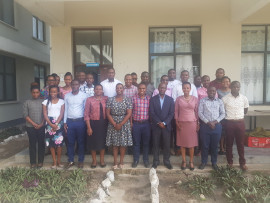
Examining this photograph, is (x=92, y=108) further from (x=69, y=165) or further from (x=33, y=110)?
(x=69, y=165)

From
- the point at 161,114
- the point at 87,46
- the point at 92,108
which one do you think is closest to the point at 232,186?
the point at 161,114

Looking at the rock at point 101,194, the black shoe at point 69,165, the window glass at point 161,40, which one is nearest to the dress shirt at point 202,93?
the window glass at point 161,40

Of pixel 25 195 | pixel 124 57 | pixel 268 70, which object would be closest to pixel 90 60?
pixel 124 57

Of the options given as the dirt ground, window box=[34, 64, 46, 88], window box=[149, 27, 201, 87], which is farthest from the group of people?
window box=[34, 64, 46, 88]

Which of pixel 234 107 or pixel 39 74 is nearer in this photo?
pixel 234 107

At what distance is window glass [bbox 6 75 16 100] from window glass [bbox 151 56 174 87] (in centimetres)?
667

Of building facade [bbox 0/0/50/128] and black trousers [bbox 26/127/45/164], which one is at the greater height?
building facade [bbox 0/0/50/128]

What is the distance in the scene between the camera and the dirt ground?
594cm

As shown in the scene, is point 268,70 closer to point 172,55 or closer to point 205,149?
point 172,55

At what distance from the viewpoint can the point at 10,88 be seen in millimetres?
10023

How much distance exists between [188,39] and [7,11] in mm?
7555

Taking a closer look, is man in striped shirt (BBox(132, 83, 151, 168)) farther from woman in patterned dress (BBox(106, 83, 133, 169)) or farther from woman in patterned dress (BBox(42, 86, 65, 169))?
woman in patterned dress (BBox(42, 86, 65, 169))

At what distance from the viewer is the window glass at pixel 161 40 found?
6793mm

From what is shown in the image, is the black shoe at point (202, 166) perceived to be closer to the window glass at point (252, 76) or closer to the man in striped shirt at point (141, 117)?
the man in striped shirt at point (141, 117)
